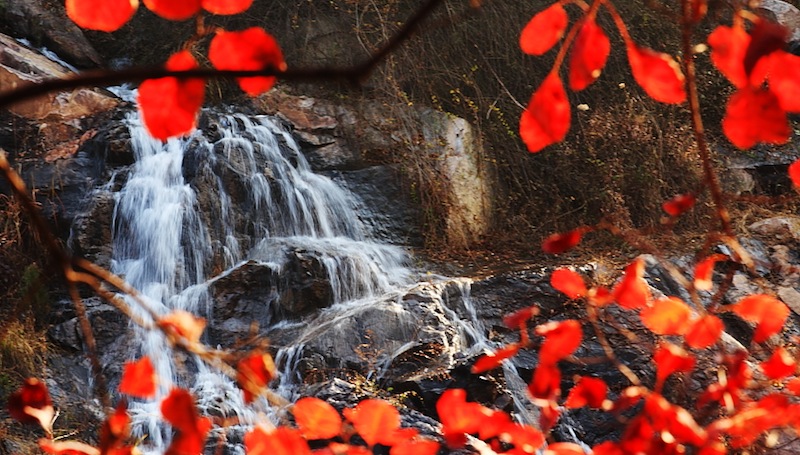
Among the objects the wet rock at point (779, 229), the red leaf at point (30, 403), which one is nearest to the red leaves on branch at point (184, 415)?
the red leaf at point (30, 403)

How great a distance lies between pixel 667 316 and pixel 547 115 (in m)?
0.99

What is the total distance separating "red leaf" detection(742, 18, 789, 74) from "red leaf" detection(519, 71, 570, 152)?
9.8 inches

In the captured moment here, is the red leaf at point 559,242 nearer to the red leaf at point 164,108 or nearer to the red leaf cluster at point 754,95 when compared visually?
the red leaf cluster at point 754,95

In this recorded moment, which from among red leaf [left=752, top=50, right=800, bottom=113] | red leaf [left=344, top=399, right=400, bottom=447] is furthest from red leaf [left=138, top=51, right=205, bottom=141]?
red leaf [left=344, top=399, right=400, bottom=447]

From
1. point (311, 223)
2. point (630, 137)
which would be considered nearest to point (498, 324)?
point (311, 223)

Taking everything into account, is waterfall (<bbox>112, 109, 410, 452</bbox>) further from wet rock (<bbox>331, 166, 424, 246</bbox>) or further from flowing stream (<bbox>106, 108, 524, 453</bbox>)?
wet rock (<bbox>331, 166, 424, 246</bbox>)

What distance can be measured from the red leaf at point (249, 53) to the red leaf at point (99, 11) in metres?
0.09

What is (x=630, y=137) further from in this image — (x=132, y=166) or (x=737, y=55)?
(x=737, y=55)

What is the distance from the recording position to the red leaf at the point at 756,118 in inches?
27.7

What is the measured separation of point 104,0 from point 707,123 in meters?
6.39

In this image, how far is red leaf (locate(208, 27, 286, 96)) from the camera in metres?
0.60

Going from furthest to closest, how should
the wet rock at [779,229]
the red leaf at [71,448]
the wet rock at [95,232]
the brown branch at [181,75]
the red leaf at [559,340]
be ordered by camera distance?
the wet rock at [779,229], the wet rock at [95,232], the red leaf at [559,340], the red leaf at [71,448], the brown branch at [181,75]

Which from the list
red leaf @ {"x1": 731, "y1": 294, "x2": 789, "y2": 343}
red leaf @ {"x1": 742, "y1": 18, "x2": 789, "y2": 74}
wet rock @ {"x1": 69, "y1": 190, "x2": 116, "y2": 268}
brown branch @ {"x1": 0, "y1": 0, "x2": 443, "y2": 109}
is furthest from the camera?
wet rock @ {"x1": 69, "y1": 190, "x2": 116, "y2": 268}

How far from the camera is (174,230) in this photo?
15.7 ft
